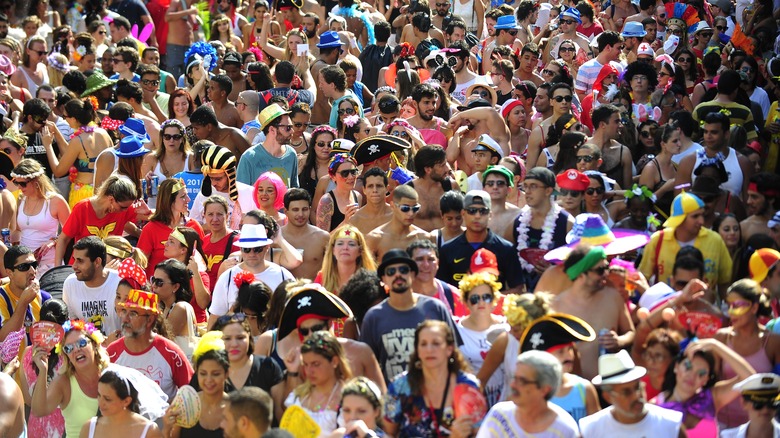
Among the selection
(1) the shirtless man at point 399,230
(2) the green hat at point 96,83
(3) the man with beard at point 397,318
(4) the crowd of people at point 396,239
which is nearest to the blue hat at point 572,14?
(4) the crowd of people at point 396,239

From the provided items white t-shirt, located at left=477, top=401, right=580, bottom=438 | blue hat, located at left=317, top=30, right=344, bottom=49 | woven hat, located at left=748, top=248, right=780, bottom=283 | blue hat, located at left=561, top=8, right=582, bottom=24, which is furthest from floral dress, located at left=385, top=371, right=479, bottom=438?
blue hat, located at left=561, top=8, right=582, bottom=24

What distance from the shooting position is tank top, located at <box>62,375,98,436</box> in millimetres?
7625

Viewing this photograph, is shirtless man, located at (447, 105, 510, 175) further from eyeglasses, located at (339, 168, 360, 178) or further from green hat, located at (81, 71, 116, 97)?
green hat, located at (81, 71, 116, 97)

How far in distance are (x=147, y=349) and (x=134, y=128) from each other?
3.90 meters

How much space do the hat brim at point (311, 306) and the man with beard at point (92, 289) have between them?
1928 millimetres

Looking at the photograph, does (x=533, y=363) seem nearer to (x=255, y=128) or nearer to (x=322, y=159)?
(x=322, y=159)

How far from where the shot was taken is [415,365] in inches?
259

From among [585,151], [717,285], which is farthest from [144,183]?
[717,285]

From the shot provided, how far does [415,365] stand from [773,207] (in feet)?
12.1

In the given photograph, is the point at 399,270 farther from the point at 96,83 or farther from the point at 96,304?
the point at 96,83

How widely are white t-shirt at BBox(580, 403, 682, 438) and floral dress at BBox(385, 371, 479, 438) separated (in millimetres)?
659

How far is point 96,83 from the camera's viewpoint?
43.3ft

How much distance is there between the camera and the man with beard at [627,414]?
20.4 feet

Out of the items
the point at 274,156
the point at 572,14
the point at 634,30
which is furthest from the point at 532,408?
the point at 634,30
